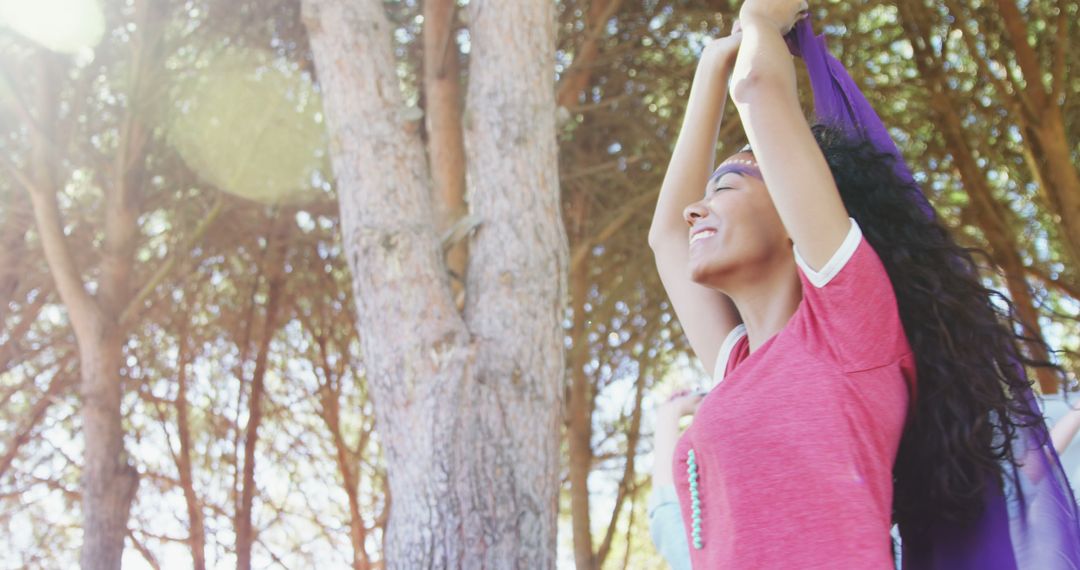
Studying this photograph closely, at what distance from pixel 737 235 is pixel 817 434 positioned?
34cm

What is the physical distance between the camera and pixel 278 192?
7312 millimetres

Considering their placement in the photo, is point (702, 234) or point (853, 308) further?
point (702, 234)

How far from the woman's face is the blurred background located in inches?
144

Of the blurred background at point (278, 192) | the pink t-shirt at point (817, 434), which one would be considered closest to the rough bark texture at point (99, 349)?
the blurred background at point (278, 192)

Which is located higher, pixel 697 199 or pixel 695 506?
pixel 697 199

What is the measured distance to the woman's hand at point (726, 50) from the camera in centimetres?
159

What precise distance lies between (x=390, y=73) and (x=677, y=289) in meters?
2.55

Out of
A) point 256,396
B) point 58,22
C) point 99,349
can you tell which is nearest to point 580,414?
point 256,396

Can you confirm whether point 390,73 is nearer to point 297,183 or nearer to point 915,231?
point 915,231

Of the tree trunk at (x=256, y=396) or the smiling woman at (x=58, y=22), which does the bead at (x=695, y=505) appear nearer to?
the smiling woman at (x=58, y=22)

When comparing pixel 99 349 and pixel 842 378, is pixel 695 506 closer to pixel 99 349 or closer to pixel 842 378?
pixel 842 378

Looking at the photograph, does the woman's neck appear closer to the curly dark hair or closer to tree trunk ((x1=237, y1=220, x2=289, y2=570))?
the curly dark hair

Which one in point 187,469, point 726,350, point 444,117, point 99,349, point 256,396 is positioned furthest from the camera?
point 187,469

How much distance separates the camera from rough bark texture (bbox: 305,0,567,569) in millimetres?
3318
